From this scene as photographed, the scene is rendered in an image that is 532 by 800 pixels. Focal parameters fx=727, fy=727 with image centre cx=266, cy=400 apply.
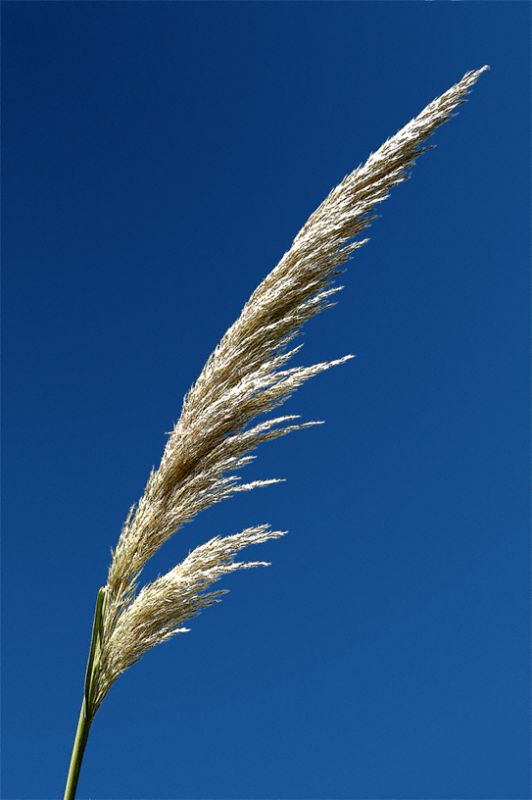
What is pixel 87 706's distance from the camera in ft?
6.24

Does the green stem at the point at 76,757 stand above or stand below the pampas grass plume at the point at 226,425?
below

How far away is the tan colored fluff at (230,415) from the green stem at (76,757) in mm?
62

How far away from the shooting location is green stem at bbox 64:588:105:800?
5.89 ft

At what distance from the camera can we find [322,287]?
2.36 m

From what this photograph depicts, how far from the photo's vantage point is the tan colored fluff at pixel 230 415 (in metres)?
2.07

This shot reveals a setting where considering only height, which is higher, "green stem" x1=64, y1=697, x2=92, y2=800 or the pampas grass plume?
the pampas grass plume

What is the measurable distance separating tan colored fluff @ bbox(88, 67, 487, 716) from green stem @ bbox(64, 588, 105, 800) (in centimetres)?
1

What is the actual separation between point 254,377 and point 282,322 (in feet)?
0.67

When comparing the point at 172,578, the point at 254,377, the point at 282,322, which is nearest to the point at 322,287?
the point at 282,322

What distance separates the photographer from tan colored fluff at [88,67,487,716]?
207cm

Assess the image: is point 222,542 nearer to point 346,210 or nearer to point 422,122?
point 346,210

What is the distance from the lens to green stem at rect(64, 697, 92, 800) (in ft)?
5.85

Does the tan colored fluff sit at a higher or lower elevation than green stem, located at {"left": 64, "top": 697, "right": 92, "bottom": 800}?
higher

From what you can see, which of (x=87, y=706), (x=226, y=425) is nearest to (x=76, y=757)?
(x=87, y=706)
